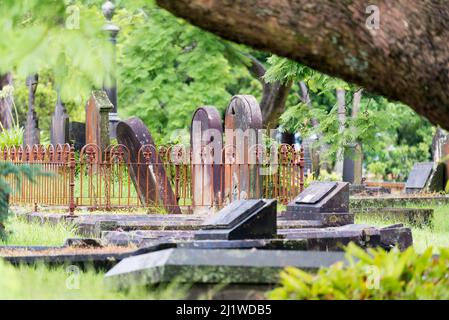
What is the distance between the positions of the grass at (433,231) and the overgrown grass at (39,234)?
5088mm

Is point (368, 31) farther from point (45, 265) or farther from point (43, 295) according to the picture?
point (45, 265)

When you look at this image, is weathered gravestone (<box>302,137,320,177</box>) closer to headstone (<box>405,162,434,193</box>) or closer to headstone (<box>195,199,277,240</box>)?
headstone (<box>405,162,434,193</box>)

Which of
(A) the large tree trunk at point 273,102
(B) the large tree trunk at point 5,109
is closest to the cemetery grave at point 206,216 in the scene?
(A) the large tree trunk at point 273,102

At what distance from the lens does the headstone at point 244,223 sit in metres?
10.9

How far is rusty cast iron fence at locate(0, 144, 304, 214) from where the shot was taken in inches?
766

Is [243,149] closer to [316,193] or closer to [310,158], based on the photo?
[316,193]

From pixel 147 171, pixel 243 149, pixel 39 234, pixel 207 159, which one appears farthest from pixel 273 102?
pixel 39 234

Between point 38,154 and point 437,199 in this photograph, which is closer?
point 38,154

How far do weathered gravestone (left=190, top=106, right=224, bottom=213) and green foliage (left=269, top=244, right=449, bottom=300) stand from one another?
12.2 metres

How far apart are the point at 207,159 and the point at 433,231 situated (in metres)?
4.50

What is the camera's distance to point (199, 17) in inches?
301

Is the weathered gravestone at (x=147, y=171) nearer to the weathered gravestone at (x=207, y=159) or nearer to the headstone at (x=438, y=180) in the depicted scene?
the weathered gravestone at (x=207, y=159)
